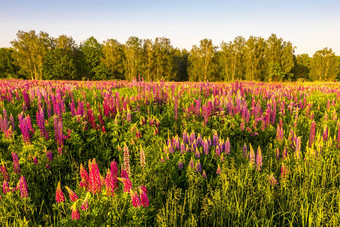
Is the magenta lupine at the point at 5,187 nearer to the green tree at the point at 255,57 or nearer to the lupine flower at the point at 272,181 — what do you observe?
the lupine flower at the point at 272,181

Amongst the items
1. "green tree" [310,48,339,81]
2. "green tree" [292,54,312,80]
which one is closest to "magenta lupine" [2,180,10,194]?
"green tree" [292,54,312,80]

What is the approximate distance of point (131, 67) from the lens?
66.9 metres

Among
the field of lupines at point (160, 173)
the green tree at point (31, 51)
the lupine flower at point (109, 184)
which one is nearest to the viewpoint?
the lupine flower at point (109, 184)

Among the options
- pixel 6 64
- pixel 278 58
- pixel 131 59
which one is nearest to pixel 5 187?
pixel 131 59

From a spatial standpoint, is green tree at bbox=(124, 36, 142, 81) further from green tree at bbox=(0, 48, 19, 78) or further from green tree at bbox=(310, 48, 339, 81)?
green tree at bbox=(310, 48, 339, 81)

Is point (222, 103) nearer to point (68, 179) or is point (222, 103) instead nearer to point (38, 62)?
point (68, 179)

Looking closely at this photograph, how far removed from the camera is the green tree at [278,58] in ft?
226

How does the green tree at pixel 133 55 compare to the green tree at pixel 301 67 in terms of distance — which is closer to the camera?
the green tree at pixel 133 55

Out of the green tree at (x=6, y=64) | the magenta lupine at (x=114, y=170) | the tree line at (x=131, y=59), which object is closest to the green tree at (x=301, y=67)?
the tree line at (x=131, y=59)

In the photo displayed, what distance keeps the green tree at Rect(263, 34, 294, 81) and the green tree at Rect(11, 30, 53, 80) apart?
71009 mm

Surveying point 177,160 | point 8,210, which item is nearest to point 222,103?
point 177,160

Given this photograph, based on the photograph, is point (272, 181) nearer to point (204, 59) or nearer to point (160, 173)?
point (160, 173)

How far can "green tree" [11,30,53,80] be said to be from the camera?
2488 inches

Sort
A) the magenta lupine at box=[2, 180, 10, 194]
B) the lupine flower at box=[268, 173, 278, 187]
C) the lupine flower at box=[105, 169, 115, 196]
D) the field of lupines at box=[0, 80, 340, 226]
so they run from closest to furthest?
the lupine flower at box=[105, 169, 115, 196]
the field of lupines at box=[0, 80, 340, 226]
the magenta lupine at box=[2, 180, 10, 194]
the lupine flower at box=[268, 173, 278, 187]
